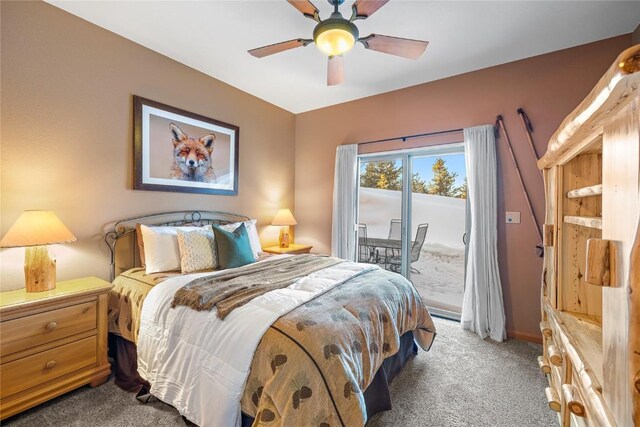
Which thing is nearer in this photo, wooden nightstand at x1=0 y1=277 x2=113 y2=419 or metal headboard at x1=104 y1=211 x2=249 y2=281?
wooden nightstand at x1=0 y1=277 x2=113 y2=419

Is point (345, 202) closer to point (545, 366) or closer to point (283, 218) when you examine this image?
point (283, 218)

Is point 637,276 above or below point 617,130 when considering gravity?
below

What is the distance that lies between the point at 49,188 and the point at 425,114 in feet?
12.3

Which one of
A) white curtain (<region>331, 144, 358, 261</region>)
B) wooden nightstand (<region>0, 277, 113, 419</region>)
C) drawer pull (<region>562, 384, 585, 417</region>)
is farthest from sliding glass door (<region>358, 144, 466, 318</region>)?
wooden nightstand (<region>0, 277, 113, 419</region>)

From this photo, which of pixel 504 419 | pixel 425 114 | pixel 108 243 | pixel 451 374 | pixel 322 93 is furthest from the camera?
pixel 322 93

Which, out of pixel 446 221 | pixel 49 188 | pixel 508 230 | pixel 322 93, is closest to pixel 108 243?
pixel 49 188

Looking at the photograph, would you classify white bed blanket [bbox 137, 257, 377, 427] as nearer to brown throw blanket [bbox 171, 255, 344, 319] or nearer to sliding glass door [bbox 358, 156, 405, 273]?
brown throw blanket [bbox 171, 255, 344, 319]

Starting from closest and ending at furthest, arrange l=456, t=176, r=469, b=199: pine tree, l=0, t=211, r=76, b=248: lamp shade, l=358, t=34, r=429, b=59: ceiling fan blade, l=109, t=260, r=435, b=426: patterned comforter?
l=109, t=260, r=435, b=426: patterned comforter, l=0, t=211, r=76, b=248: lamp shade, l=358, t=34, r=429, b=59: ceiling fan blade, l=456, t=176, r=469, b=199: pine tree

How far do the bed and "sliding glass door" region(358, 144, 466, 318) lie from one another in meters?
1.29

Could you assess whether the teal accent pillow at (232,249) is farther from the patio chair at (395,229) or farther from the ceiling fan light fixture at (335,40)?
the patio chair at (395,229)

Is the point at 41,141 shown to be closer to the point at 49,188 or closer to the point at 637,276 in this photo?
the point at 49,188

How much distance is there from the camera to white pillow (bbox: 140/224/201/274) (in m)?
2.37

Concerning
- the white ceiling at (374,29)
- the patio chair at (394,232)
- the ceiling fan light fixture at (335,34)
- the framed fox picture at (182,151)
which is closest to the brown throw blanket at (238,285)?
the framed fox picture at (182,151)

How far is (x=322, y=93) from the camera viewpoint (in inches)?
149
